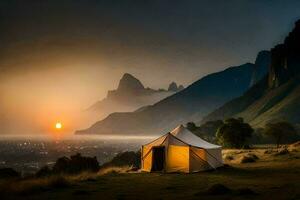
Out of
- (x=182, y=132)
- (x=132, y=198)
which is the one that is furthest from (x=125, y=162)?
(x=132, y=198)

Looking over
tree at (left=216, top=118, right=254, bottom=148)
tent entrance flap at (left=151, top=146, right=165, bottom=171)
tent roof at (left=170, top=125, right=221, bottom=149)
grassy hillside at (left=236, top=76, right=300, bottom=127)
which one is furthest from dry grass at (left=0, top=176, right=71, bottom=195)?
grassy hillside at (left=236, top=76, right=300, bottom=127)

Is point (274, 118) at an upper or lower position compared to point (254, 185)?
upper

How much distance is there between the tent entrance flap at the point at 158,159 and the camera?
105ft

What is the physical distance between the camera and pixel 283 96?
194375mm

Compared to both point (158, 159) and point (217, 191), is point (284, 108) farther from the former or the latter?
point (217, 191)

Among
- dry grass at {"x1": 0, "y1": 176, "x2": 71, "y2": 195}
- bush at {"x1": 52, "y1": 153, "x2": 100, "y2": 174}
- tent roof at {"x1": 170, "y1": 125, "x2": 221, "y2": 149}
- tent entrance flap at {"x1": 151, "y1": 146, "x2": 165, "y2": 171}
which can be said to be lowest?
bush at {"x1": 52, "y1": 153, "x2": 100, "y2": 174}

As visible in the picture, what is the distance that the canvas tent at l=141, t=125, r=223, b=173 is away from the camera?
103 ft

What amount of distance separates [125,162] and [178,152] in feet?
122

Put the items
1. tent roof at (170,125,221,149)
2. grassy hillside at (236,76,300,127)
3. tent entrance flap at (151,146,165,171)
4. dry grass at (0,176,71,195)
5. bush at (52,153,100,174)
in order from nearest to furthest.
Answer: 1. dry grass at (0,176,71,195)
2. tent entrance flap at (151,146,165,171)
3. tent roof at (170,125,221,149)
4. bush at (52,153,100,174)
5. grassy hillside at (236,76,300,127)

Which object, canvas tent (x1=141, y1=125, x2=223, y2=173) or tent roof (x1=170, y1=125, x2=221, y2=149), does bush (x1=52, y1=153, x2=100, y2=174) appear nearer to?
canvas tent (x1=141, y1=125, x2=223, y2=173)

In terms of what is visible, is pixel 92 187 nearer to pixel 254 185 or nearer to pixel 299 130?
pixel 254 185

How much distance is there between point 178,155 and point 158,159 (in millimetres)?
1736

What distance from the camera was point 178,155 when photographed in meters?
A: 31.7

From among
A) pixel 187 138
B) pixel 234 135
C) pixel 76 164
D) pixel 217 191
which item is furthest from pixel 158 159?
pixel 234 135
